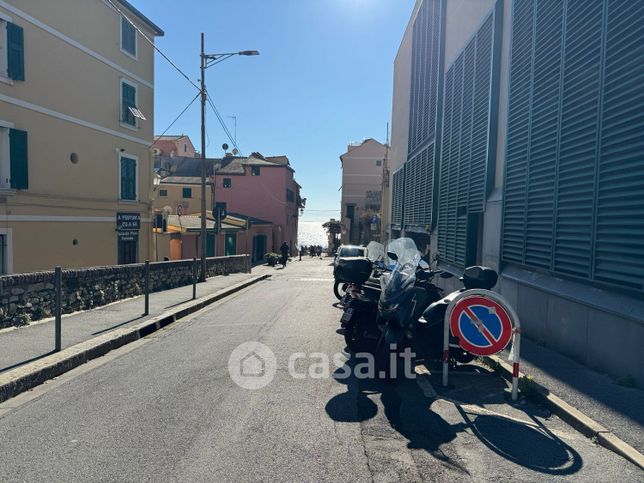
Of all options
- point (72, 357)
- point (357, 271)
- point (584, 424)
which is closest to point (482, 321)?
point (584, 424)

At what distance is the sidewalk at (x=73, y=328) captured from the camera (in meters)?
6.22

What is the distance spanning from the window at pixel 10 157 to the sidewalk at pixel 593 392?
49.0ft

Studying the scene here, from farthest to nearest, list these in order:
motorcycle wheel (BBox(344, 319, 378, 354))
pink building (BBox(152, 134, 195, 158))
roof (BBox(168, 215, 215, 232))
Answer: pink building (BBox(152, 134, 195, 158)) → roof (BBox(168, 215, 215, 232)) → motorcycle wheel (BBox(344, 319, 378, 354))

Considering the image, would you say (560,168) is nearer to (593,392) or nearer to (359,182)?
(593,392)

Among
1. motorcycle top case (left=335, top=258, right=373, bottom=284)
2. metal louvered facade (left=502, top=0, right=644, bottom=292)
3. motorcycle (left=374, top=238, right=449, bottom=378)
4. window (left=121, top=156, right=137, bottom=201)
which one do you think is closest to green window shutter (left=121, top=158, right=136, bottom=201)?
window (left=121, top=156, right=137, bottom=201)

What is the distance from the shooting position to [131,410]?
4527 millimetres

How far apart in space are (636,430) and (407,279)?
2.52 m

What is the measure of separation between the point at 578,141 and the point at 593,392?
344 cm

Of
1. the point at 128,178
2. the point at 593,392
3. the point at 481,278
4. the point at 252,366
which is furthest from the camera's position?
the point at 128,178

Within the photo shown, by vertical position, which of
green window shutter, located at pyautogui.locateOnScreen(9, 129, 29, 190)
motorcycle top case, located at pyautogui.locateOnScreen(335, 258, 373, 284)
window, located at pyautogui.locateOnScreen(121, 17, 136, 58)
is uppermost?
window, located at pyautogui.locateOnScreen(121, 17, 136, 58)

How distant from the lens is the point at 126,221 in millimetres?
18859

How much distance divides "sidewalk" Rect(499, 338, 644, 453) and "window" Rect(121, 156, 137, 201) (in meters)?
18.5

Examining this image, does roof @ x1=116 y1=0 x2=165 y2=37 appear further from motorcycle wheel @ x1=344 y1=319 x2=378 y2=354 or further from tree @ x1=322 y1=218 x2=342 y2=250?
tree @ x1=322 y1=218 x2=342 y2=250

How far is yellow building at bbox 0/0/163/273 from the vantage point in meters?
14.6
